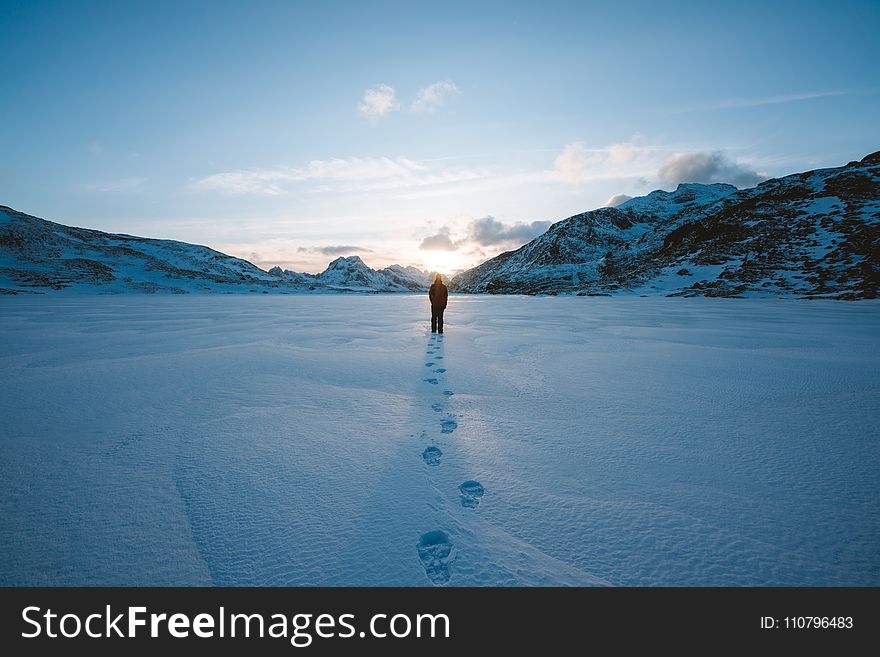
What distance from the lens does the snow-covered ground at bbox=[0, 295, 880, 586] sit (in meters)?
2.05

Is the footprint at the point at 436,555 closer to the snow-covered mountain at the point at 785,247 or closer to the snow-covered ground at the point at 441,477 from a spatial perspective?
the snow-covered ground at the point at 441,477

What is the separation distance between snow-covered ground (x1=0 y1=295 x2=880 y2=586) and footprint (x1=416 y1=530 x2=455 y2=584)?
0.04ft

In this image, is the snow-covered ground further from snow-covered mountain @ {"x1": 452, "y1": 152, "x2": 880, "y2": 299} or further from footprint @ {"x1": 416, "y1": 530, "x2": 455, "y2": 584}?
snow-covered mountain @ {"x1": 452, "y1": 152, "x2": 880, "y2": 299}

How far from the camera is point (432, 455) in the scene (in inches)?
137

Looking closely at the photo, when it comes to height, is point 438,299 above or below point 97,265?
below

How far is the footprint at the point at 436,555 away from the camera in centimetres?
198

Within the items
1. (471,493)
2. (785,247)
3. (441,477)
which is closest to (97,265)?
(441,477)

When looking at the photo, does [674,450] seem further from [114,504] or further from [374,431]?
[114,504]

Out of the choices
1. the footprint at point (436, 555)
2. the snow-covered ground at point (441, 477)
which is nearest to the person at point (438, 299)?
the snow-covered ground at point (441, 477)

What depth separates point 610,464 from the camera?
3.20m

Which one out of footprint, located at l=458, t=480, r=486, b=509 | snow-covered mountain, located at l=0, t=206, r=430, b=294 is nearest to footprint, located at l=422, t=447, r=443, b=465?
footprint, located at l=458, t=480, r=486, b=509

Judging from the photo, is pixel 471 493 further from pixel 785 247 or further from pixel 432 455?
pixel 785 247

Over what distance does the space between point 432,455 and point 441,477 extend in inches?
19.2

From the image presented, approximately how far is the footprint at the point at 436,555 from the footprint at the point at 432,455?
1.01 metres
